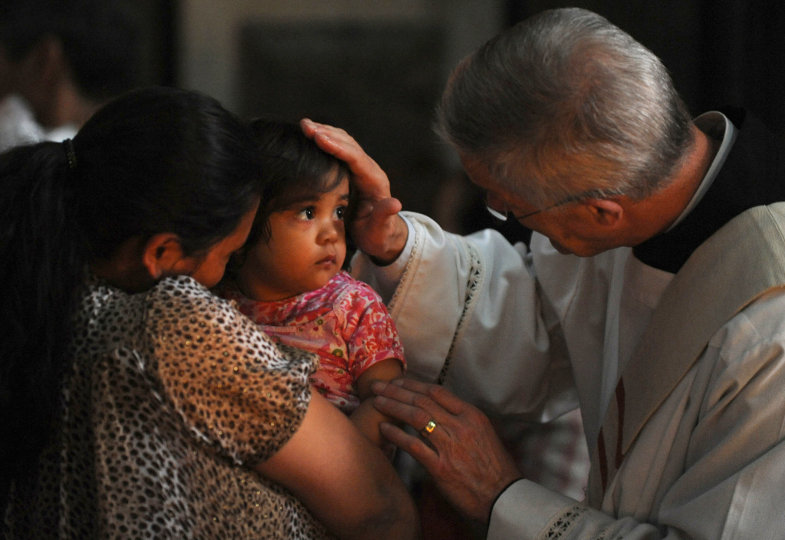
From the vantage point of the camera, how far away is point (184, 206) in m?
1.46

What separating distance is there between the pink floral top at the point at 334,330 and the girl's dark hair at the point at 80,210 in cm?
47

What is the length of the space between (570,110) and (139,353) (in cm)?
88

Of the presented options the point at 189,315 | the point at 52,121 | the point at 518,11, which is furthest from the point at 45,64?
the point at 518,11

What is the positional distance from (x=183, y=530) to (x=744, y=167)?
127 cm

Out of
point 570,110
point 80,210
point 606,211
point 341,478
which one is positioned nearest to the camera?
point 80,210

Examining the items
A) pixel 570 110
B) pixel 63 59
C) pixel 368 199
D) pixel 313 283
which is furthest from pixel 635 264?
pixel 63 59

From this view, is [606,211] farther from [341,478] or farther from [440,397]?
[341,478]

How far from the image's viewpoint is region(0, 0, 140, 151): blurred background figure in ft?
9.13

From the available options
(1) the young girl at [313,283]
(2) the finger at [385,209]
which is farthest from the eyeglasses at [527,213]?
(1) the young girl at [313,283]

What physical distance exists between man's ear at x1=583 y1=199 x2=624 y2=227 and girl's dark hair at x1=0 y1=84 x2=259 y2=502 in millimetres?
717

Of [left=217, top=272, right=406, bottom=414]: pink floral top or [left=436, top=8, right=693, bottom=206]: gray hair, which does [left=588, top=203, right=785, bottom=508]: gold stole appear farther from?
[left=217, top=272, right=406, bottom=414]: pink floral top

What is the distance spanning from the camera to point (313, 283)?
Answer: 188cm

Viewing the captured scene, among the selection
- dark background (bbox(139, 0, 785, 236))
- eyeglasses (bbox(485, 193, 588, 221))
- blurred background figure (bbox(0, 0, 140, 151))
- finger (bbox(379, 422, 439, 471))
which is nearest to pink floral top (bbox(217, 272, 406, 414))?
finger (bbox(379, 422, 439, 471))

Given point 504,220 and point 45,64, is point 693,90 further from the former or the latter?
point 45,64
